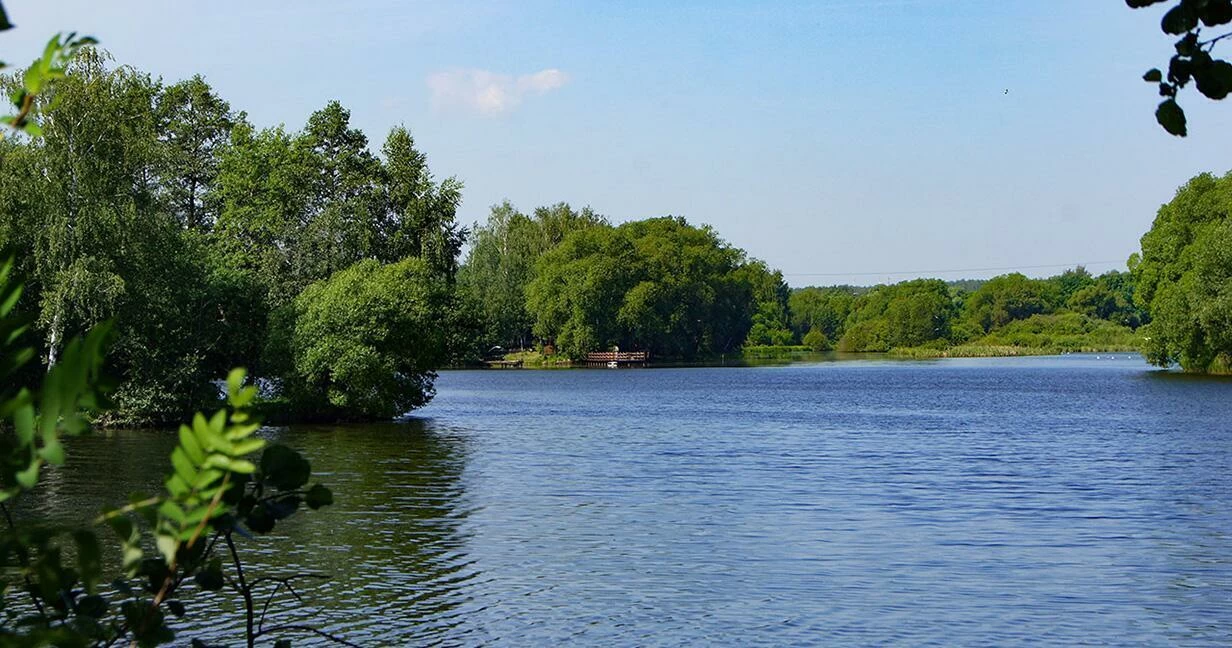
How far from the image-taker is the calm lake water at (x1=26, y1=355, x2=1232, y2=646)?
47.9 ft

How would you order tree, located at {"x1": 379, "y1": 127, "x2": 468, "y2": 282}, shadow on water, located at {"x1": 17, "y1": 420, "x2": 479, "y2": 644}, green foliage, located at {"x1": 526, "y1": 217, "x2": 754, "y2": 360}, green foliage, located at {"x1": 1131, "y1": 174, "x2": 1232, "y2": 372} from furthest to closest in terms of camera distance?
1. green foliage, located at {"x1": 526, "y1": 217, "x2": 754, "y2": 360}
2. green foliage, located at {"x1": 1131, "y1": 174, "x2": 1232, "y2": 372}
3. tree, located at {"x1": 379, "y1": 127, "x2": 468, "y2": 282}
4. shadow on water, located at {"x1": 17, "y1": 420, "x2": 479, "y2": 644}

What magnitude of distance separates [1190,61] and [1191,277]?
69429 mm

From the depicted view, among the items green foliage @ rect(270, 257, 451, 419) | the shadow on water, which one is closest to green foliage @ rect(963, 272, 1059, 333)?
green foliage @ rect(270, 257, 451, 419)

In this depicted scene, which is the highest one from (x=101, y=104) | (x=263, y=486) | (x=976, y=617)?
(x=101, y=104)

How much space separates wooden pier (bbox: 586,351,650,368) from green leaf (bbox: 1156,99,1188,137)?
3900 inches

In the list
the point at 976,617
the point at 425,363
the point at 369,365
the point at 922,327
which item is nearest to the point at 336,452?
the point at 369,365

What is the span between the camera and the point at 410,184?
184ft

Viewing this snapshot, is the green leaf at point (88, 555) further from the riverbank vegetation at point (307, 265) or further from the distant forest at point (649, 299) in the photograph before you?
the distant forest at point (649, 299)

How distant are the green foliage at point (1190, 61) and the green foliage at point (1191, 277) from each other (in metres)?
64.6

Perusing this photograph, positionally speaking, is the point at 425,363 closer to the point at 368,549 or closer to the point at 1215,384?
the point at 368,549

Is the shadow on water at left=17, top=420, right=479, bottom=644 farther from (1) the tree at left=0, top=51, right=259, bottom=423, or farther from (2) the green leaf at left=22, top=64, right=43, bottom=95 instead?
(2) the green leaf at left=22, top=64, right=43, bottom=95

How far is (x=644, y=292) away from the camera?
106 m

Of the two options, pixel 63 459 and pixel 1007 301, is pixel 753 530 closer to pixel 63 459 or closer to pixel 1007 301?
pixel 63 459

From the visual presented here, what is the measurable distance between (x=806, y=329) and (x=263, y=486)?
17743 cm
